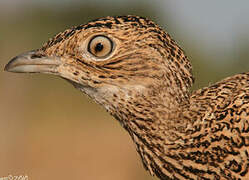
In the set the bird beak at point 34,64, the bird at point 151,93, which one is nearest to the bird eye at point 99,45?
the bird at point 151,93

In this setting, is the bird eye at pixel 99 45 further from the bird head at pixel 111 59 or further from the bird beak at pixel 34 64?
the bird beak at pixel 34 64

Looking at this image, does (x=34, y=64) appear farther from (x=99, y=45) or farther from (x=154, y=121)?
(x=154, y=121)

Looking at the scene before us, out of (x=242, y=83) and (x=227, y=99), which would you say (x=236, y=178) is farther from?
(x=242, y=83)

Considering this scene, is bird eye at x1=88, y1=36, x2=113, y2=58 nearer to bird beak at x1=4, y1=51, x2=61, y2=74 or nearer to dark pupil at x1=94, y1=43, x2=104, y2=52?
dark pupil at x1=94, y1=43, x2=104, y2=52

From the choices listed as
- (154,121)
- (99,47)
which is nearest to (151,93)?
(154,121)

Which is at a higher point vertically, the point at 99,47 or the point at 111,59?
the point at 99,47

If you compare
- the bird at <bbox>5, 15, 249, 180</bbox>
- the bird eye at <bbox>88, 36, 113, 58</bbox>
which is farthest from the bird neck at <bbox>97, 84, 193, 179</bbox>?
the bird eye at <bbox>88, 36, 113, 58</bbox>
